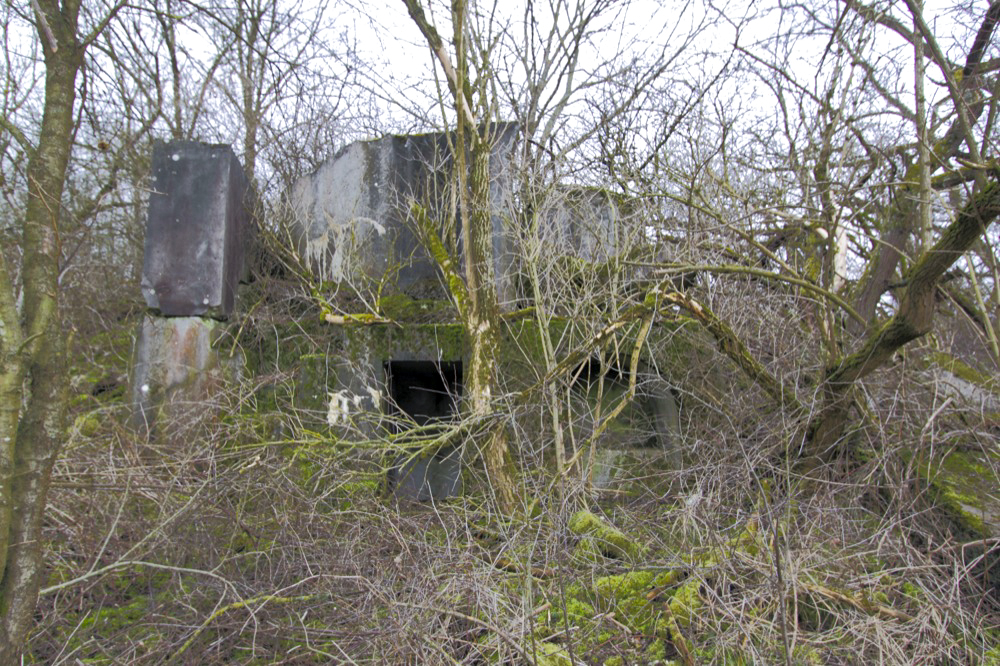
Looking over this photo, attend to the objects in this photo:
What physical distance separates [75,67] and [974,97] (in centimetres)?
581

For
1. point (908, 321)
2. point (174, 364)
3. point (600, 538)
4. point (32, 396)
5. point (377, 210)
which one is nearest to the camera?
point (32, 396)

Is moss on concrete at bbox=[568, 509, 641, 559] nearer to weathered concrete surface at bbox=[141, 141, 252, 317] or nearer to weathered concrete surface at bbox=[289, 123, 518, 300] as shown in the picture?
weathered concrete surface at bbox=[289, 123, 518, 300]

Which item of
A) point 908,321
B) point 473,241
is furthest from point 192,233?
point 908,321

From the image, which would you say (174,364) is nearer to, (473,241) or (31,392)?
(473,241)

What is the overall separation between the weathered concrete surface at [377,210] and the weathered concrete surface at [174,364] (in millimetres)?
1261

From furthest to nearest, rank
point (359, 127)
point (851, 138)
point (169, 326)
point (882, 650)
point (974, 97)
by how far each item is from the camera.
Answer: point (359, 127) → point (169, 326) → point (851, 138) → point (974, 97) → point (882, 650)

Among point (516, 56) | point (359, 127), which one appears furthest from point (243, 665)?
point (516, 56)

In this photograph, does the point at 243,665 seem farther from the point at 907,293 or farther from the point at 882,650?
the point at 907,293

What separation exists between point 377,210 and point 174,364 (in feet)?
8.01

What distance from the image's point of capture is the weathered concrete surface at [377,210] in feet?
23.1

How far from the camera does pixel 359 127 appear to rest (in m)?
11.0

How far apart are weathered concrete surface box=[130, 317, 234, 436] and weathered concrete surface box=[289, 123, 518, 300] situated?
126cm

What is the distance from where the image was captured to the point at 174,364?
6.91 m

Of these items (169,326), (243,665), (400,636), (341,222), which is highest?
(341,222)
